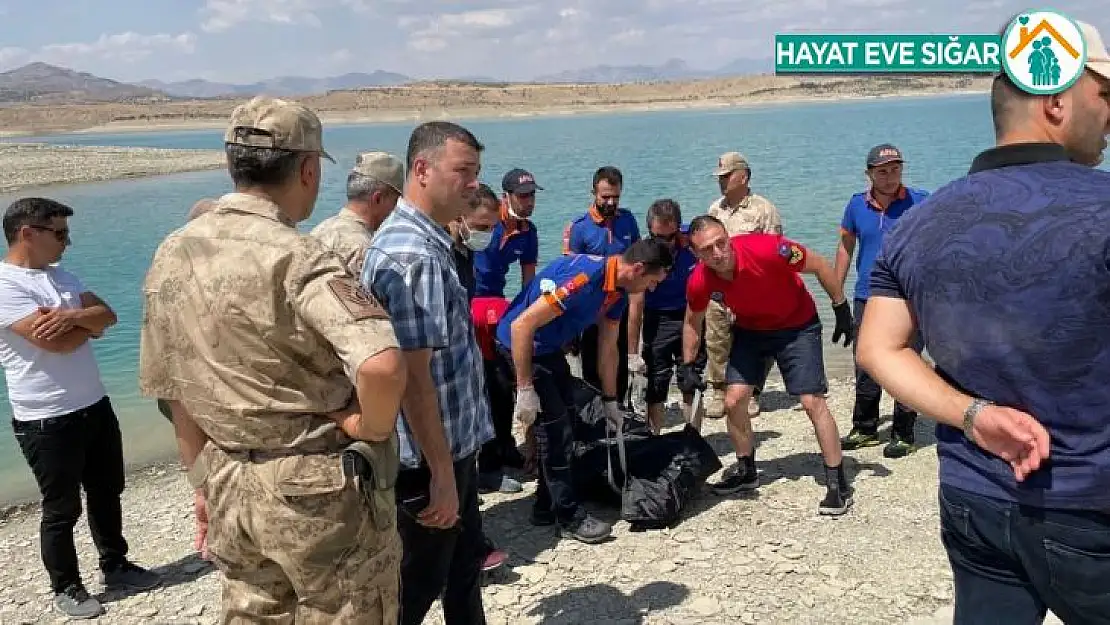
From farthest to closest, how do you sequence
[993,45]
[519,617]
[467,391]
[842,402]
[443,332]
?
1. [842,402]
2. [519,617]
3. [467,391]
4. [443,332]
5. [993,45]

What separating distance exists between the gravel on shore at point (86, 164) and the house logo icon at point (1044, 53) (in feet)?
113

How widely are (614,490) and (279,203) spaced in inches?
130

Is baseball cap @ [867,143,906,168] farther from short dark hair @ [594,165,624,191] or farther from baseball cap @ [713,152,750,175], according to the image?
short dark hair @ [594,165,624,191]

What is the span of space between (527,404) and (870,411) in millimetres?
2900

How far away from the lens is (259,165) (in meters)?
2.22

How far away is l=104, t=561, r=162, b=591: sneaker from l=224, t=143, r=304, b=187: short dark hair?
3.36 metres

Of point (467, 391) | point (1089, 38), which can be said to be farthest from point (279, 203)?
point (1089, 38)

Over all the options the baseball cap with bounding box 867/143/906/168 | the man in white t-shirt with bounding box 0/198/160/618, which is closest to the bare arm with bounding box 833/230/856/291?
the baseball cap with bounding box 867/143/906/168

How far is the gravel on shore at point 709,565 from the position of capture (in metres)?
3.97

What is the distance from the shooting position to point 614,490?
5.05 metres

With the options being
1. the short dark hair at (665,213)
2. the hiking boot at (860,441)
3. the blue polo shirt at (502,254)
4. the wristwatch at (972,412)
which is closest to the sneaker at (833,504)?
the hiking boot at (860,441)

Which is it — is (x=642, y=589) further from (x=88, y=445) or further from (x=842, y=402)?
(x=842, y=402)

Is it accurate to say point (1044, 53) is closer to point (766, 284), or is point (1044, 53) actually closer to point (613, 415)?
point (766, 284)

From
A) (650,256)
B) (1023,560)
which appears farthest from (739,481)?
(1023,560)
